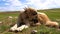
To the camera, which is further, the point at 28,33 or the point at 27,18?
the point at 27,18

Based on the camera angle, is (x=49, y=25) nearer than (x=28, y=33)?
No

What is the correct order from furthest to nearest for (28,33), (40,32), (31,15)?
(31,15) → (28,33) → (40,32)

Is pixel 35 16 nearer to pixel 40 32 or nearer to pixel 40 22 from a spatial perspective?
pixel 40 22

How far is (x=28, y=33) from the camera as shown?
10.3m

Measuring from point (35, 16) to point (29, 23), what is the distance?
24.3 inches

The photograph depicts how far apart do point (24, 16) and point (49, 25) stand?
1.73m

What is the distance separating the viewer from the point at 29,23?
42.1 ft

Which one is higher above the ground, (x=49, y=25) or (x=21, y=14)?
(x=21, y=14)

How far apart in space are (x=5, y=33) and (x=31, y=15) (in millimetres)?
2576

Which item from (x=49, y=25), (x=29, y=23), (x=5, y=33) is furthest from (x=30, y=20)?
(x=5, y=33)

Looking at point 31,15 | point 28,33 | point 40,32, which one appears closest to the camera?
point 40,32

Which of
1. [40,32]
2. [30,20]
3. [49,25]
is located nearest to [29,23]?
[30,20]

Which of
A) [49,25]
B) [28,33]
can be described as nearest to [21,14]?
[49,25]

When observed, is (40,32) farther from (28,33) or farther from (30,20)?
(30,20)
